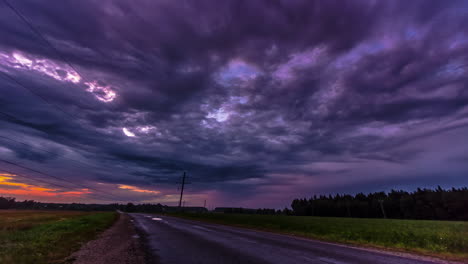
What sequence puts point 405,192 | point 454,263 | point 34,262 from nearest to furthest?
point 34,262 → point 454,263 → point 405,192

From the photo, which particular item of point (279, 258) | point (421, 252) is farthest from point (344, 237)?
point (279, 258)

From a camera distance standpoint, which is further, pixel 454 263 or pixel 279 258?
pixel 454 263

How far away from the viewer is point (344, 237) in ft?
67.3

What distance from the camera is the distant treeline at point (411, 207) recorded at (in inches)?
3748

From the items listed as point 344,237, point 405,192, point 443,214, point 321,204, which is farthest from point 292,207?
point 344,237

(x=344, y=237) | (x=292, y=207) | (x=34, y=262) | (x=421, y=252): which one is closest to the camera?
(x=34, y=262)

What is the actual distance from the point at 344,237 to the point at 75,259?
2058cm

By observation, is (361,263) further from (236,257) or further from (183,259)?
(183,259)

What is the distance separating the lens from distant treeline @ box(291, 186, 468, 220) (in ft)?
312

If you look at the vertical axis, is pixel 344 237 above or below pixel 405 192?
below

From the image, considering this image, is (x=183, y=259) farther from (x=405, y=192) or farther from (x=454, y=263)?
(x=405, y=192)

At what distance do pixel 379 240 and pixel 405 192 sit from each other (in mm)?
155754

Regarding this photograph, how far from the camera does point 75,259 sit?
952 cm

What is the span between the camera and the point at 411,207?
366ft
